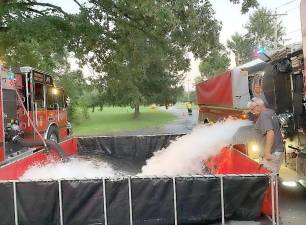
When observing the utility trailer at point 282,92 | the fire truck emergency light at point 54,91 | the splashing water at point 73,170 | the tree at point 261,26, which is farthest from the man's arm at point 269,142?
the tree at point 261,26

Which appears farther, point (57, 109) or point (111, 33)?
point (111, 33)

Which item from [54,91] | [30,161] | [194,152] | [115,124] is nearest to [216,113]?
[194,152]

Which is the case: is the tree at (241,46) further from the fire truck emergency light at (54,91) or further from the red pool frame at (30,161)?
the red pool frame at (30,161)

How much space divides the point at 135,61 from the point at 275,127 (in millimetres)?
15683

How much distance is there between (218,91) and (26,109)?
236 inches

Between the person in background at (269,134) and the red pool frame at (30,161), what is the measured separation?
4.61 metres

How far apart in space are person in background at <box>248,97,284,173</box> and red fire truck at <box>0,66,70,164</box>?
20.5 feet

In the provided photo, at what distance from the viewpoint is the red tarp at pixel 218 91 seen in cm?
1238

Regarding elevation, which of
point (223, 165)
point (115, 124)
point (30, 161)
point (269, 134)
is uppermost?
point (269, 134)

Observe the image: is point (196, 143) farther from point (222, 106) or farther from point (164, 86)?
point (164, 86)

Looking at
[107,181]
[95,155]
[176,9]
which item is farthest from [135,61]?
[107,181]

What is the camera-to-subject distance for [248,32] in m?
77.8

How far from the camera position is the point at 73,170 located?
11461mm

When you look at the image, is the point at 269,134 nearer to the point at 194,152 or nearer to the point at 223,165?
the point at 223,165
